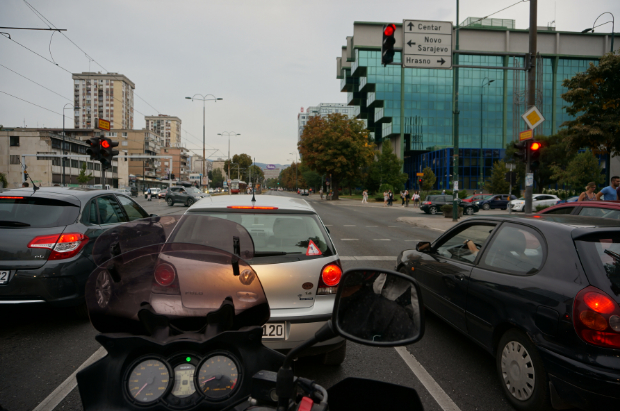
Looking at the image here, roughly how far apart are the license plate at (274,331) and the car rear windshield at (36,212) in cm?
314

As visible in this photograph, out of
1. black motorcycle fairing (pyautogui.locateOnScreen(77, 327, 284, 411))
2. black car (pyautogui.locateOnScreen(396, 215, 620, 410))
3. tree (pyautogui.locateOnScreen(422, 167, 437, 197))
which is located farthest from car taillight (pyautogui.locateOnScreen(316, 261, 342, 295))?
tree (pyautogui.locateOnScreen(422, 167, 437, 197))

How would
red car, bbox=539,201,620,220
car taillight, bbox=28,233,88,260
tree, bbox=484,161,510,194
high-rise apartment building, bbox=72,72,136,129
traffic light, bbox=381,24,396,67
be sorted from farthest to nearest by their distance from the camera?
high-rise apartment building, bbox=72,72,136,129, tree, bbox=484,161,510,194, traffic light, bbox=381,24,396,67, red car, bbox=539,201,620,220, car taillight, bbox=28,233,88,260

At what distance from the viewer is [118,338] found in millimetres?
1761

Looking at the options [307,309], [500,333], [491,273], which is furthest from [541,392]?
[307,309]

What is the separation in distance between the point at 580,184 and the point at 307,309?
45.2m

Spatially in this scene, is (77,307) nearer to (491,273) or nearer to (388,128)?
(491,273)

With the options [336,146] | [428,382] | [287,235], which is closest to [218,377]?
[287,235]

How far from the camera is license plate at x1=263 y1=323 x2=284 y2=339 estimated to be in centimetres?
312

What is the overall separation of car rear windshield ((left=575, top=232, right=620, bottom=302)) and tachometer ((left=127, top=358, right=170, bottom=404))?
2.58 metres

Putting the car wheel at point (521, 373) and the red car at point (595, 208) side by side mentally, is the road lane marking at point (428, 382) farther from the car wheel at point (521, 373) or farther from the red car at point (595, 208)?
the red car at point (595, 208)

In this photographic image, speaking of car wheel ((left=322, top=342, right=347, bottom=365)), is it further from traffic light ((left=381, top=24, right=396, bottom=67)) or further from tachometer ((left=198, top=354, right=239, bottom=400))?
traffic light ((left=381, top=24, right=396, bottom=67))

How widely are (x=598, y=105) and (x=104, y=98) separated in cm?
13764

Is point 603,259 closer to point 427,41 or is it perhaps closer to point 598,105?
point 427,41

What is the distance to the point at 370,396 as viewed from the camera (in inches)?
68.1
